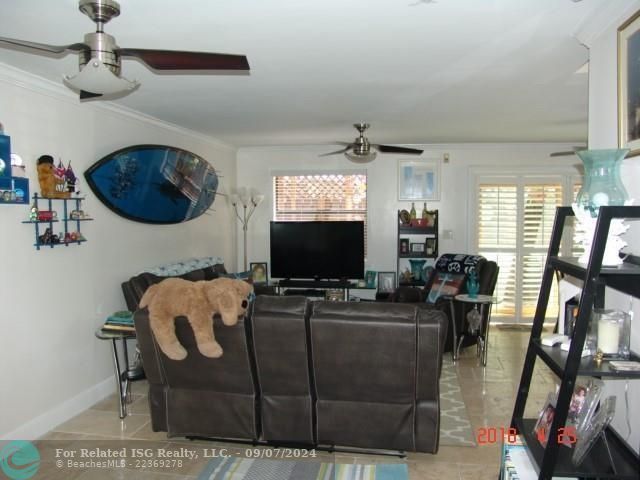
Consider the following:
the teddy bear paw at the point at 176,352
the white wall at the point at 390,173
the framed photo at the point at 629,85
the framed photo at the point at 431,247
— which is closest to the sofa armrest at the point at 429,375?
the framed photo at the point at 629,85

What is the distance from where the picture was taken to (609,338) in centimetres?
185

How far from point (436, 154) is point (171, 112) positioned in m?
3.72

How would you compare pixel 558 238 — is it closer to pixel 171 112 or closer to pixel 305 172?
pixel 171 112

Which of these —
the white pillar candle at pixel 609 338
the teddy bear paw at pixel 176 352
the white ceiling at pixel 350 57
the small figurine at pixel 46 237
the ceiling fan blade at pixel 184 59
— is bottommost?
the teddy bear paw at pixel 176 352

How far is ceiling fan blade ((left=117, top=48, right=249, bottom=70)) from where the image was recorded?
2.01m

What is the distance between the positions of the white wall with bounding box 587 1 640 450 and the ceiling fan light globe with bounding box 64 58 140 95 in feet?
7.00

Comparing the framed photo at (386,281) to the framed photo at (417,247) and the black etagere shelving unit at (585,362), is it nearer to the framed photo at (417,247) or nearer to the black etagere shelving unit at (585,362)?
the framed photo at (417,247)

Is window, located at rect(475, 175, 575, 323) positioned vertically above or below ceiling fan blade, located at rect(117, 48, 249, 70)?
below

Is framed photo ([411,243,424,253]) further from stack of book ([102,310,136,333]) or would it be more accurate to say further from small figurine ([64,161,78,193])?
small figurine ([64,161,78,193])

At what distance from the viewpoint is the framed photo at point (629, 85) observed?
79.2 inches

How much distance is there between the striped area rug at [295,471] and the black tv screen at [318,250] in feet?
12.4

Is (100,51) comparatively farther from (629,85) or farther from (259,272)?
(259,272)

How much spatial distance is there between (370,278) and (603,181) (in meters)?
4.92

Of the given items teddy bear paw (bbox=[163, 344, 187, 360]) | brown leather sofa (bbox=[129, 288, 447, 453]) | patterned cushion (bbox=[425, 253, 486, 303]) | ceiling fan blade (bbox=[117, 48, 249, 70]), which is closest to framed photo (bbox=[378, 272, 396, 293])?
patterned cushion (bbox=[425, 253, 486, 303])
